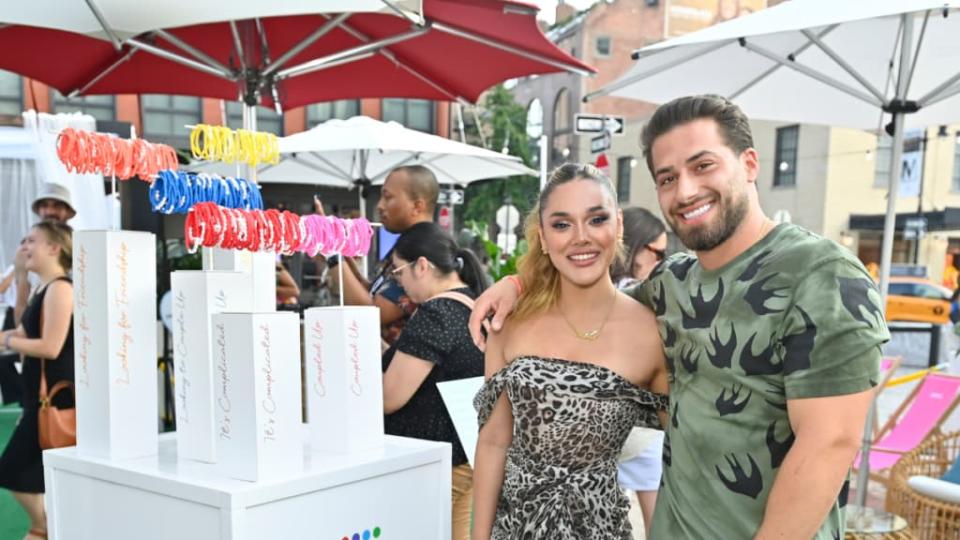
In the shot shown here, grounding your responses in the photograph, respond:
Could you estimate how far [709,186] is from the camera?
4.93 feet

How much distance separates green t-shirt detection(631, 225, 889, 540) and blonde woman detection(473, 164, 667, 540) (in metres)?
0.20

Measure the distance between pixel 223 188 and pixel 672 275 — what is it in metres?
1.14

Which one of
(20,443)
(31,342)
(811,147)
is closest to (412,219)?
(31,342)

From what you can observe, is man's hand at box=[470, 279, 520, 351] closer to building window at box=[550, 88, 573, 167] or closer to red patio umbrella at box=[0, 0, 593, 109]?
red patio umbrella at box=[0, 0, 593, 109]

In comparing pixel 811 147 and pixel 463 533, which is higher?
pixel 811 147

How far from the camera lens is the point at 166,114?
51.9 feet

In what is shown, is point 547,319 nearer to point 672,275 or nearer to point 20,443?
point 672,275

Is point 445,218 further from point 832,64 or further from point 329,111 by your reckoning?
point 832,64

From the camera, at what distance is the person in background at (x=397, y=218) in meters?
3.15

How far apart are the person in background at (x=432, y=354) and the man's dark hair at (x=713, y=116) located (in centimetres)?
113

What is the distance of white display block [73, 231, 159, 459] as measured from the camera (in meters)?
1.67

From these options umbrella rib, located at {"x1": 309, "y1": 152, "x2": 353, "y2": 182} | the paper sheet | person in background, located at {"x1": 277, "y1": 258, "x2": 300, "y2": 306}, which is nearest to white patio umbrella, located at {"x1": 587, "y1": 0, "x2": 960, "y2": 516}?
the paper sheet

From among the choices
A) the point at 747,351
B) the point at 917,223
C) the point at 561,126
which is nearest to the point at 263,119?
the point at 747,351

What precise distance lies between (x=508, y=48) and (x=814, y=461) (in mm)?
3040
